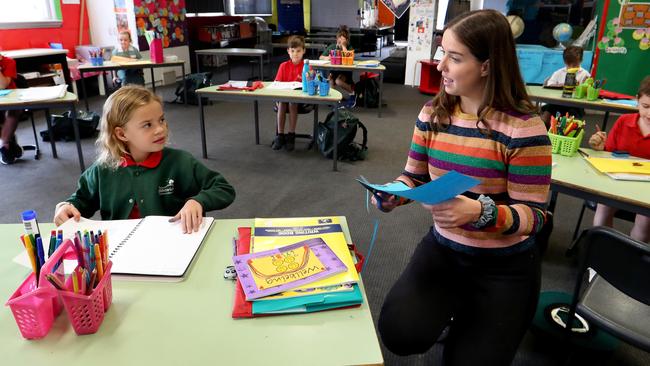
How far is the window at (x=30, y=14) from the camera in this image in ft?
19.2

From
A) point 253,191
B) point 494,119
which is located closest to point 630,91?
point 253,191

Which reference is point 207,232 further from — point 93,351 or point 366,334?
point 366,334

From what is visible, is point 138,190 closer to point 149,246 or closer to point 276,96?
point 149,246

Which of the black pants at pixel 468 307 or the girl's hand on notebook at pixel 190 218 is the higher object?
the girl's hand on notebook at pixel 190 218

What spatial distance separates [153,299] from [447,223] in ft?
2.43

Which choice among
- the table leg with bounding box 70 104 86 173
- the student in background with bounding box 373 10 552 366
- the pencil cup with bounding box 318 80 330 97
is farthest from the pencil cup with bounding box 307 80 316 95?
the student in background with bounding box 373 10 552 366

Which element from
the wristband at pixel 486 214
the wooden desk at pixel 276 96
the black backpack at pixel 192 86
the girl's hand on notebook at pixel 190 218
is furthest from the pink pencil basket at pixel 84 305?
the black backpack at pixel 192 86

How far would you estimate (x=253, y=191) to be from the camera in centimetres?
354

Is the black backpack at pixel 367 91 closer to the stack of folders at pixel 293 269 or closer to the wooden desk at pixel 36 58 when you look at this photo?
the wooden desk at pixel 36 58

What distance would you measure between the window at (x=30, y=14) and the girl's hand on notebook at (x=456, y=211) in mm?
6581

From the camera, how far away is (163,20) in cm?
778

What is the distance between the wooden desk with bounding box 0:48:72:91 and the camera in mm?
5520

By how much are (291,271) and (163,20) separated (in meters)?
7.88

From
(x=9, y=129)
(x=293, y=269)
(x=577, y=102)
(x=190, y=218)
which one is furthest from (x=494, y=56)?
(x=9, y=129)
